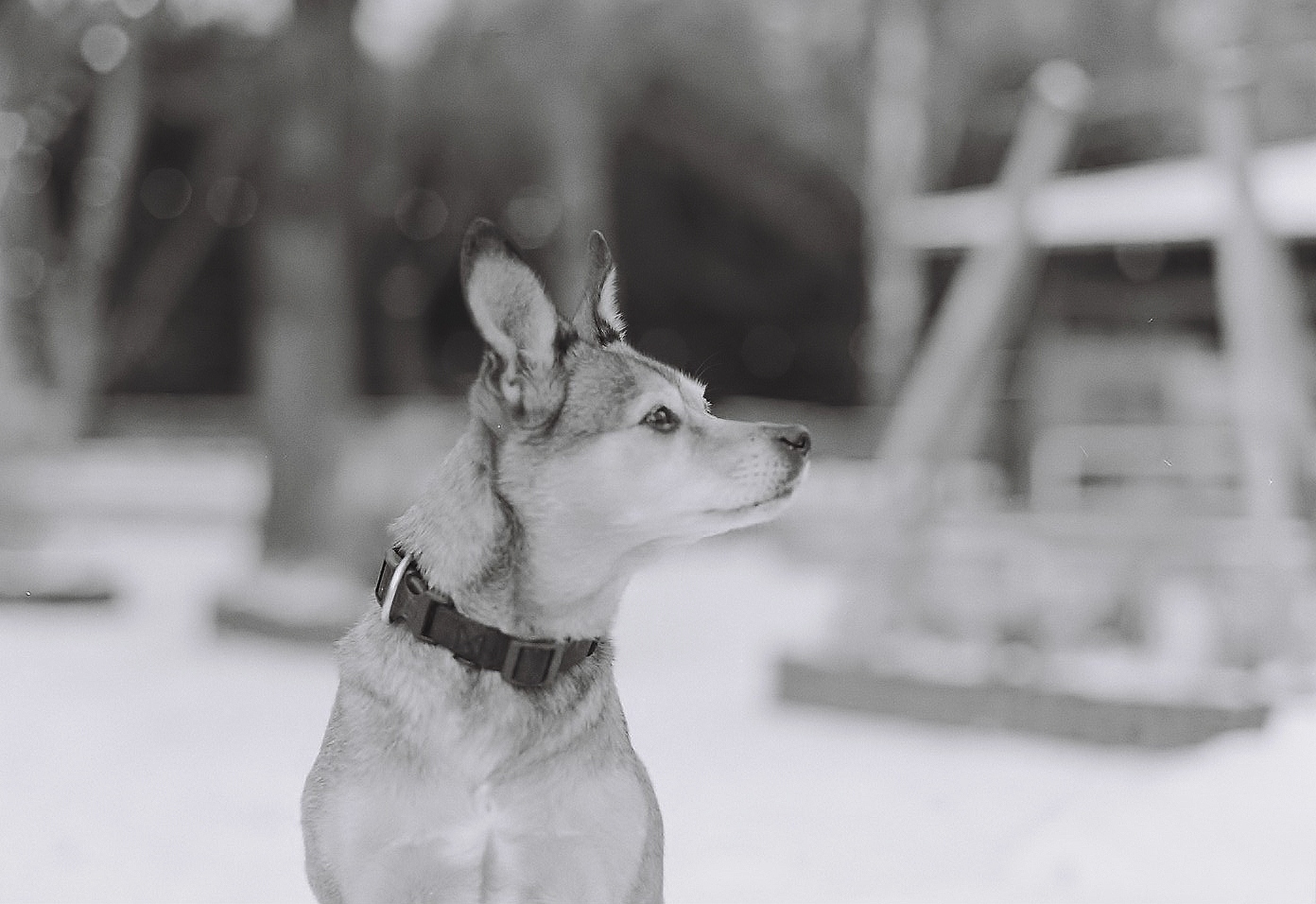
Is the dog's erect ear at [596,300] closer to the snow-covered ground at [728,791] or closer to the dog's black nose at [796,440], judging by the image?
the dog's black nose at [796,440]

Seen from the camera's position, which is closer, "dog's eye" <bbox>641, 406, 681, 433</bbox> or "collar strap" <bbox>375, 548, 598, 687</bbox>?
"collar strap" <bbox>375, 548, 598, 687</bbox>

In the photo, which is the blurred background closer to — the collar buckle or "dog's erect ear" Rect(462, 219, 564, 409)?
"dog's erect ear" Rect(462, 219, 564, 409)

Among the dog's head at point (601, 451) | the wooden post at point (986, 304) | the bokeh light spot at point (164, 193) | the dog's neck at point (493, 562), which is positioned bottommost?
the dog's neck at point (493, 562)

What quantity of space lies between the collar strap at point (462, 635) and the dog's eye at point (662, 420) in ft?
1.57

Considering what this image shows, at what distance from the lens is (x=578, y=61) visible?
2025cm

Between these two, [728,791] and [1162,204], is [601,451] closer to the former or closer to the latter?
[728,791]

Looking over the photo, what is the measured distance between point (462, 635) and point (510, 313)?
0.63 meters

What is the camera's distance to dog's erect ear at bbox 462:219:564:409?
9.53 ft

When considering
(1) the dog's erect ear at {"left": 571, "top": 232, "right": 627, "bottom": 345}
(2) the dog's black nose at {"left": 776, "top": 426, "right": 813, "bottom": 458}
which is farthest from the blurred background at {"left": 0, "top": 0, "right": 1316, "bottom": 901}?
(2) the dog's black nose at {"left": 776, "top": 426, "right": 813, "bottom": 458}

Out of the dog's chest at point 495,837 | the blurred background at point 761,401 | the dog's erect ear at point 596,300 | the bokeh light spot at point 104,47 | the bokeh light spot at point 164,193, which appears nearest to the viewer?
the dog's chest at point 495,837

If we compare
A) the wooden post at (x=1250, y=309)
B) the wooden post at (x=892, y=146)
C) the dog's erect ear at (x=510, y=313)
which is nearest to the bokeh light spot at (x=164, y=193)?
the wooden post at (x=892, y=146)

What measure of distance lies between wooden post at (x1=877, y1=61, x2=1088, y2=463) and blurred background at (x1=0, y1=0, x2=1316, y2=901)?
27 millimetres

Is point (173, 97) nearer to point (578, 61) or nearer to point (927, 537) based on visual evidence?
point (578, 61)

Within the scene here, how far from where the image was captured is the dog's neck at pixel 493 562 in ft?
10.0
